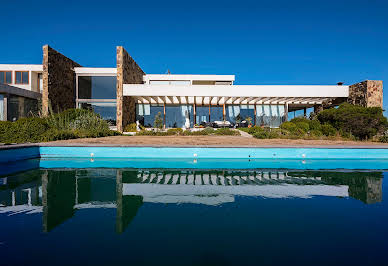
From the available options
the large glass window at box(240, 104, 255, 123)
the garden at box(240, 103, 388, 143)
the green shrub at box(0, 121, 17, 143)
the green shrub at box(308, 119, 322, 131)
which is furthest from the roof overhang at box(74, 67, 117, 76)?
the green shrub at box(308, 119, 322, 131)

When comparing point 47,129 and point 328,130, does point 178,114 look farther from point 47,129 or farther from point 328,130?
point 328,130

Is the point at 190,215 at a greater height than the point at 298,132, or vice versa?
the point at 298,132

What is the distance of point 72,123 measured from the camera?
12422 mm

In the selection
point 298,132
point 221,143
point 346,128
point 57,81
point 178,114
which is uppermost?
point 57,81

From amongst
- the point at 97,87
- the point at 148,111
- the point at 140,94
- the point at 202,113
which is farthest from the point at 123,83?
the point at 202,113

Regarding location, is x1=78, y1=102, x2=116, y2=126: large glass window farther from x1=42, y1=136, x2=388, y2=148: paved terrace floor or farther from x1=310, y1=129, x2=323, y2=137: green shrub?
x1=310, y1=129, x2=323, y2=137: green shrub

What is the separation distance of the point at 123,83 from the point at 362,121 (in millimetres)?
15542

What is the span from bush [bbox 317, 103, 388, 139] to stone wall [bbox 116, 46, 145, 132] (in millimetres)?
14400

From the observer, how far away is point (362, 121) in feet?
37.5

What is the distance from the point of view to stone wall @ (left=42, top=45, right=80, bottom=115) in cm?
1511
